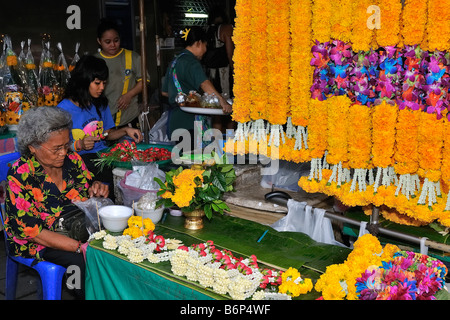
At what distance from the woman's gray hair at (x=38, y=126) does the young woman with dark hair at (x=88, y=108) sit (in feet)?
2.96

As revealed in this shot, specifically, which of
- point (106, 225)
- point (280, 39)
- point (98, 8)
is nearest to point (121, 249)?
point (106, 225)

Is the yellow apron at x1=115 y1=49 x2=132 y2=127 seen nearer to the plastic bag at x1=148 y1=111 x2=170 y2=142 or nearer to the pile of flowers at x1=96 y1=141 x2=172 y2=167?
the plastic bag at x1=148 y1=111 x2=170 y2=142

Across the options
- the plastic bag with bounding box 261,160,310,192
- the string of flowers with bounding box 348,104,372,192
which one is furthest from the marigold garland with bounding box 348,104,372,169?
the plastic bag with bounding box 261,160,310,192

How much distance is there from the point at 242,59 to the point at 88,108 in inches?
65.0

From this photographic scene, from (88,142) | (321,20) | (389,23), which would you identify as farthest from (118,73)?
(389,23)

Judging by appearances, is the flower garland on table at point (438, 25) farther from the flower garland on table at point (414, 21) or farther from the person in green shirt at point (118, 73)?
the person in green shirt at point (118, 73)

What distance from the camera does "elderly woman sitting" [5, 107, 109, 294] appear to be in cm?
243

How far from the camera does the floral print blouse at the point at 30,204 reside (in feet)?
7.95

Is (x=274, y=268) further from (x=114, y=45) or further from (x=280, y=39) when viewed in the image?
(x=114, y=45)

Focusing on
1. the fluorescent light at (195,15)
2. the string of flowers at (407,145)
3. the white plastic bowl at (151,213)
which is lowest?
the white plastic bowl at (151,213)

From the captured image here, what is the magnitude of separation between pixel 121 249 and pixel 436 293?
1316mm

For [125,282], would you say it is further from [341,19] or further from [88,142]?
[88,142]

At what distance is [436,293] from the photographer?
1735 millimetres

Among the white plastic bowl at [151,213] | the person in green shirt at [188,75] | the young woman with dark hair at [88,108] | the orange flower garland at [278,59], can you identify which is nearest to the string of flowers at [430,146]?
the orange flower garland at [278,59]
